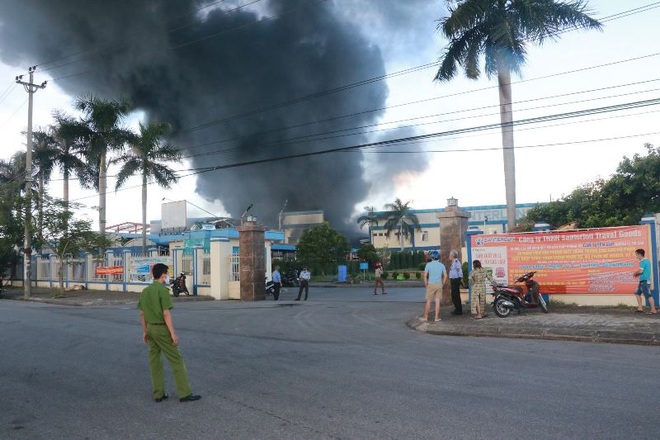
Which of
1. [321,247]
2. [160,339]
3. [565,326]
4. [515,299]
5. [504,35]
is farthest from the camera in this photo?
[321,247]

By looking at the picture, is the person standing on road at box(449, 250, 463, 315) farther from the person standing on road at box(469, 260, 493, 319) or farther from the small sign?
the small sign

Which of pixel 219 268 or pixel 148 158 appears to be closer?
pixel 219 268

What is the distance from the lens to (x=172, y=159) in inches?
1455

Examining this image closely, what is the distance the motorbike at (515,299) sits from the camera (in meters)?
12.8

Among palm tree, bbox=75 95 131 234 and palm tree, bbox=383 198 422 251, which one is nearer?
palm tree, bbox=75 95 131 234

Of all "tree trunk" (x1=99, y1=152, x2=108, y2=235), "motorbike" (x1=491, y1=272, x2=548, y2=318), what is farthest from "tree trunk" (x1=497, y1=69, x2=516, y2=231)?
"tree trunk" (x1=99, y1=152, x2=108, y2=235)

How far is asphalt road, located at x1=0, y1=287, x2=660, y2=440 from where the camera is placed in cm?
500

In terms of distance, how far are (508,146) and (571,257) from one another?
25.0ft

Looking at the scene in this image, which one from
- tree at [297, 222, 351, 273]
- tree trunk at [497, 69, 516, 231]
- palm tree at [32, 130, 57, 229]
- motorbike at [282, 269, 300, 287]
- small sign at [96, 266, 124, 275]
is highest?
palm tree at [32, 130, 57, 229]

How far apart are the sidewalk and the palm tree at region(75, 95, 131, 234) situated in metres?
28.8

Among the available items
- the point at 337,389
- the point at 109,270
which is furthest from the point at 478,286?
the point at 109,270

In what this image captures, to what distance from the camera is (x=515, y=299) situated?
12.9 meters

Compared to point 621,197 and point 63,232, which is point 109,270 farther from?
point 621,197

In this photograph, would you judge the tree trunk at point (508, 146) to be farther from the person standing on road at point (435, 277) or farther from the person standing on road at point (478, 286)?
the person standing on road at point (435, 277)
